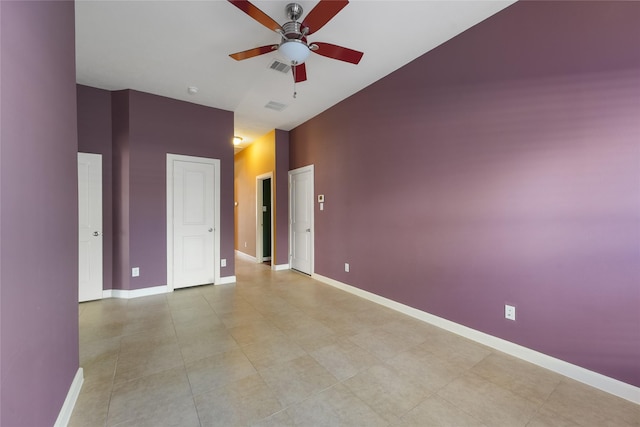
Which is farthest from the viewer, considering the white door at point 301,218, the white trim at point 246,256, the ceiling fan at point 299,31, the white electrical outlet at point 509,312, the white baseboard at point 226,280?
the white trim at point 246,256

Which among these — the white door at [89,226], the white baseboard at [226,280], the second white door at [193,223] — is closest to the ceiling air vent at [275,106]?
the second white door at [193,223]

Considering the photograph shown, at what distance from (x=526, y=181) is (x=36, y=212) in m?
3.17

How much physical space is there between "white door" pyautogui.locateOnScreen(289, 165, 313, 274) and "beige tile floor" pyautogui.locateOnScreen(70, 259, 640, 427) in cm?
200

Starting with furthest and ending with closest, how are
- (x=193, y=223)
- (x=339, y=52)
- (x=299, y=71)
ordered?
(x=193, y=223)
(x=299, y=71)
(x=339, y=52)

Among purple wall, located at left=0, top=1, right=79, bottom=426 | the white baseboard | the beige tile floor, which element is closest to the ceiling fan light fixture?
purple wall, located at left=0, top=1, right=79, bottom=426

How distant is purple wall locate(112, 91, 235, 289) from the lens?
3.72 metres

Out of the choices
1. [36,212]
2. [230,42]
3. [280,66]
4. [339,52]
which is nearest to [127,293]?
[36,212]

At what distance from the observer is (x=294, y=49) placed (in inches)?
84.9

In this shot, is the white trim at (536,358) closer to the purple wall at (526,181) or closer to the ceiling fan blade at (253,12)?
the purple wall at (526,181)

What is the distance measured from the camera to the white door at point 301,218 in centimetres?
492

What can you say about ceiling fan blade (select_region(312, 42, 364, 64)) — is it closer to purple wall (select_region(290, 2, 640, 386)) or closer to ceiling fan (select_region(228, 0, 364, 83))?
ceiling fan (select_region(228, 0, 364, 83))

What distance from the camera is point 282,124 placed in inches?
206

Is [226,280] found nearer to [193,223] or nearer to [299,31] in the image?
[193,223]

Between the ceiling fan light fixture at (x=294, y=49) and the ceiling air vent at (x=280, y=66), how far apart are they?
3.02 ft
